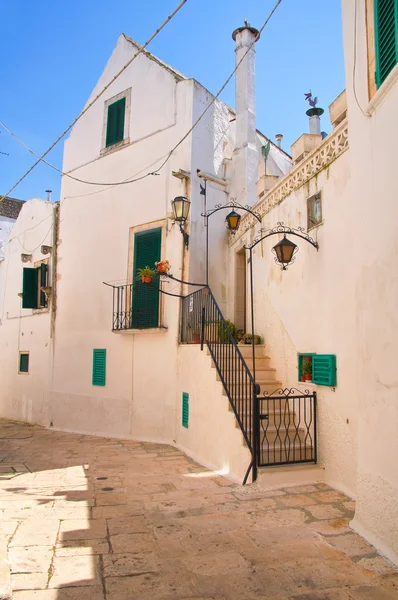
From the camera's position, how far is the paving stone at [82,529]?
385 centimetres

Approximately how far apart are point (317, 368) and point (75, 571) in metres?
3.71

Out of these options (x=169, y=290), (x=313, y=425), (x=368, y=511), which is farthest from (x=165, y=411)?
(x=368, y=511)

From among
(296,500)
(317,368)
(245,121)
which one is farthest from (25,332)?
(296,500)

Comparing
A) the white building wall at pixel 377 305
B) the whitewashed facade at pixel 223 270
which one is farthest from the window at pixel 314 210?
the white building wall at pixel 377 305

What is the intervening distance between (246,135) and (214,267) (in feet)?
10.3

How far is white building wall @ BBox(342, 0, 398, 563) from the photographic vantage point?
3580 millimetres

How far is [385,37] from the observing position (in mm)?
4031

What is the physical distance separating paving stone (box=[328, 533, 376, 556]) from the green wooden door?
19.4 feet

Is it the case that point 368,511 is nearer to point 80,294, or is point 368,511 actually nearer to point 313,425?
point 313,425

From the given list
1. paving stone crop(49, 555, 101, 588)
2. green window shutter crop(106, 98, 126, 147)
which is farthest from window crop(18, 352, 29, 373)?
paving stone crop(49, 555, 101, 588)

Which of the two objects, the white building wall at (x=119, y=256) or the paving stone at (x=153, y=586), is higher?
the white building wall at (x=119, y=256)

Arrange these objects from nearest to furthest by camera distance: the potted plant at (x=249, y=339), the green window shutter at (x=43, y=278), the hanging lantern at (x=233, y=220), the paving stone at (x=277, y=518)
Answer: the paving stone at (x=277, y=518) → the potted plant at (x=249, y=339) → the hanging lantern at (x=233, y=220) → the green window shutter at (x=43, y=278)

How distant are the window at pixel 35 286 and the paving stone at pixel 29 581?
993 cm

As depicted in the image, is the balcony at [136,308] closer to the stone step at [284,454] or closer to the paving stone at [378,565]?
the stone step at [284,454]
